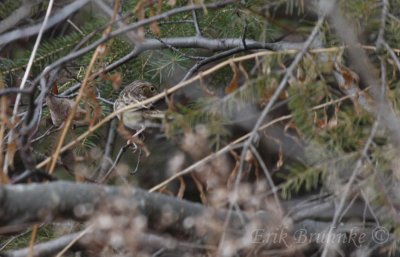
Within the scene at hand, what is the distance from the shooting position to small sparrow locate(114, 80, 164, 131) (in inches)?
65.7

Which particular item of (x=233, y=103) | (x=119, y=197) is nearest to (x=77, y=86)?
(x=233, y=103)

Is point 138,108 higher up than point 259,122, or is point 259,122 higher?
point 259,122

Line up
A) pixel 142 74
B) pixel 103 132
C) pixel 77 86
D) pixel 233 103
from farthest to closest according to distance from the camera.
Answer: pixel 103 132, pixel 142 74, pixel 77 86, pixel 233 103

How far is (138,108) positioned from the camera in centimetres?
166

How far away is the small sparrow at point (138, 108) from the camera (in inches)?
65.7

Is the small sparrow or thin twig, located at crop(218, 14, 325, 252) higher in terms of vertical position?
thin twig, located at crop(218, 14, 325, 252)

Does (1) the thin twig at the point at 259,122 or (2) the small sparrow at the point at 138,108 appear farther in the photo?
(2) the small sparrow at the point at 138,108

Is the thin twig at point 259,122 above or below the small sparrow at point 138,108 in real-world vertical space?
above

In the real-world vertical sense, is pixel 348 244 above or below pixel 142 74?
below

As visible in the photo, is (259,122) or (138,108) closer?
(259,122)

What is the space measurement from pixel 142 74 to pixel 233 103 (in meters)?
0.80

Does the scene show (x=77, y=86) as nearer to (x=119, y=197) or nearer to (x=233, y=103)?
(x=233, y=103)

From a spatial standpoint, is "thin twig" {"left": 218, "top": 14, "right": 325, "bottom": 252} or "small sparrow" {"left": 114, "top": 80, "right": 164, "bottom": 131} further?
"small sparrow" {"left": 114, "top": 80, "right": 164, "bottom": 131}

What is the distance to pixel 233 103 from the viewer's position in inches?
51.5
